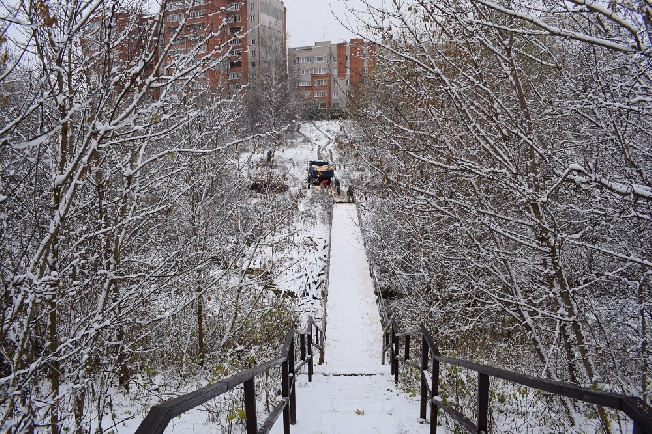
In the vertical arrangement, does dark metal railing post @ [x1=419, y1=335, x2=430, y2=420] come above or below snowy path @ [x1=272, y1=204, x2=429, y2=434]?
above

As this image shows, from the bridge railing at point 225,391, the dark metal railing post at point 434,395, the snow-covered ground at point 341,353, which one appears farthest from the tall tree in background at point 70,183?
the dark metal railing post at point 434,395

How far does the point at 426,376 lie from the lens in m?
4.64

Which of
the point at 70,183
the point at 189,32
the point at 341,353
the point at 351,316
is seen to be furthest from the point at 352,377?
the point at 189,32

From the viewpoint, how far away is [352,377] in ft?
25.0

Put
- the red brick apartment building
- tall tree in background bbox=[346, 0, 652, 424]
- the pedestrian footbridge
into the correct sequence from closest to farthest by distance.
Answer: the pedestrian footbridge → the red brick apartment building → tall tree in background bbox=[346, 0, 652, 424]

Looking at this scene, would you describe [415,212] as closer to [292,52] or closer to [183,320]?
[183,320]

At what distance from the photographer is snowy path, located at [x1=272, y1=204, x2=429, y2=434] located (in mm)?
4645

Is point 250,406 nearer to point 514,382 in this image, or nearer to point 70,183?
point 514,382

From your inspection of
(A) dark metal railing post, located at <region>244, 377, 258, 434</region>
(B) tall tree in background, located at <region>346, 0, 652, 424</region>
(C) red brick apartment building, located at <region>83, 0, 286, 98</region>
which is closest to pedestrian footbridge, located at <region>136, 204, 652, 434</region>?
(A) dark metal railing post, located at <region>244, 377, 258, 434</region>

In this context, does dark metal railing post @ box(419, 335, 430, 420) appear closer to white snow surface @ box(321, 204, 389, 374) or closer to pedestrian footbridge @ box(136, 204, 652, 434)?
pedestrian footbridge @ box(136, 204, 652, 434)

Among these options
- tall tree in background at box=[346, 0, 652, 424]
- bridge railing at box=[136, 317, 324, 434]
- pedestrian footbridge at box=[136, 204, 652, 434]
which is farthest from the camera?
tall tree in background at box=[346, 0, 652, 424]

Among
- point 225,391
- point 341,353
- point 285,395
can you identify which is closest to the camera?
point 225,391

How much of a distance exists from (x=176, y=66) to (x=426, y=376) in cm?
389

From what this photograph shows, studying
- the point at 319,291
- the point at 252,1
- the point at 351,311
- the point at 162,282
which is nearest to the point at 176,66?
the point at 162,282
